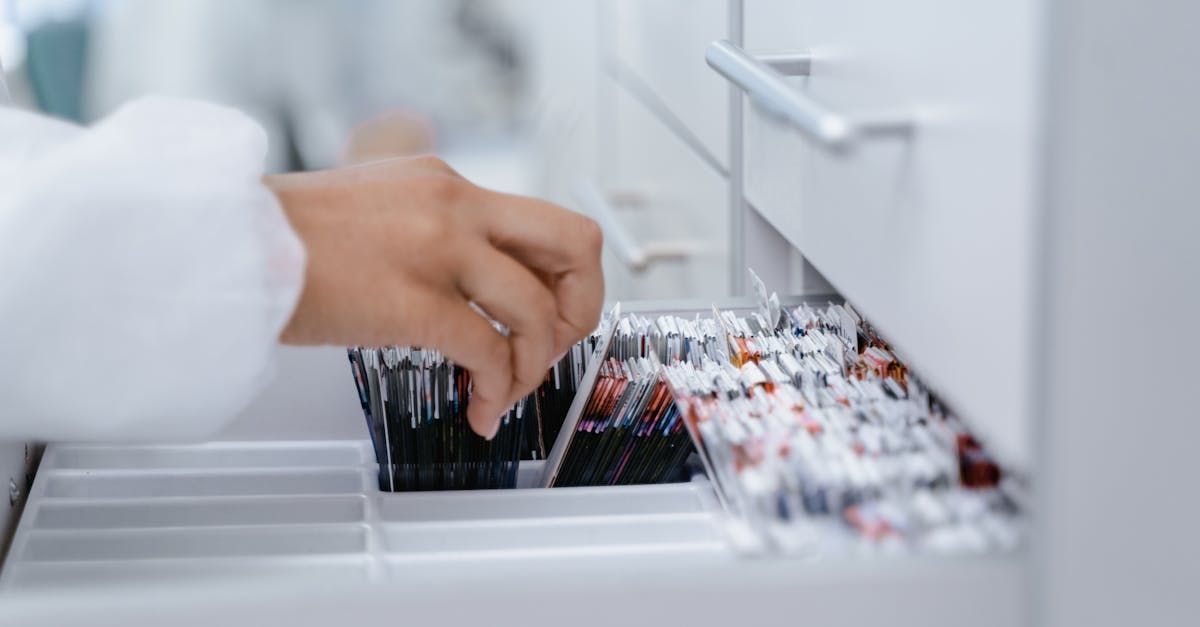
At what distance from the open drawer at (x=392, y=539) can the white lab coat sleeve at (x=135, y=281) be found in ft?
0.21

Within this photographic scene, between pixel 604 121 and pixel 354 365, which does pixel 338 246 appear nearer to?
pixel 354 365

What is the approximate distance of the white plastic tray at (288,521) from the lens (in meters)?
0.48

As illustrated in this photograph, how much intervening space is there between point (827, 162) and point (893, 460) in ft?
0.64

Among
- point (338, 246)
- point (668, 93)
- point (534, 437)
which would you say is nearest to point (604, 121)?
point (668, 93)

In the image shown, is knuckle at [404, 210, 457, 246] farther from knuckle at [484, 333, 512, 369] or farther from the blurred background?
the blurred background

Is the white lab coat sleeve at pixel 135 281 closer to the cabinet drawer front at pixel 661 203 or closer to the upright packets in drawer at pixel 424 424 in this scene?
the upright packets in drawer at pixel 424 424

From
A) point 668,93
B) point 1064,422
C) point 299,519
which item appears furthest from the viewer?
point 668,93

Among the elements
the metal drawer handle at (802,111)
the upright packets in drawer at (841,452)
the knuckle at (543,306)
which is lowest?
the upright packets in drawer at (841,452)

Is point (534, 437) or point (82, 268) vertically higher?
point (82, 268)

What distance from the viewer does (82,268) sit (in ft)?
1.36

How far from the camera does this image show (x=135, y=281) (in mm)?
420

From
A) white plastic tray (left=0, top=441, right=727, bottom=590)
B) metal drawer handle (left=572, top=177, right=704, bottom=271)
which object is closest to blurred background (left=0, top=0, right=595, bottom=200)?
metal drawer handle (left=572, top=177, right=704, bottom=271)

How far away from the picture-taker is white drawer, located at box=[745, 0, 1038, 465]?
38 centimetres

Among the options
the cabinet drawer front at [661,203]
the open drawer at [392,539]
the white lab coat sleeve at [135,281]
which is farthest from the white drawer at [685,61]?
the white lab coat sleeve at [135,281]
